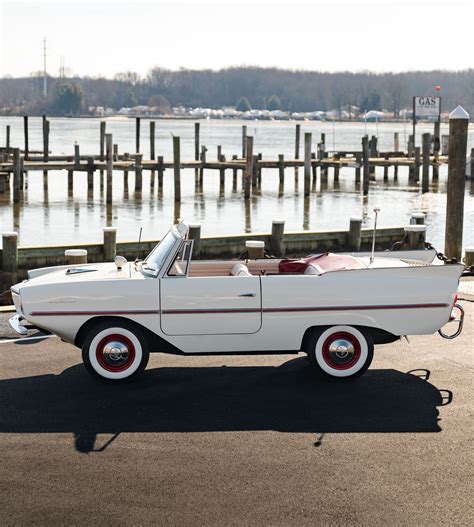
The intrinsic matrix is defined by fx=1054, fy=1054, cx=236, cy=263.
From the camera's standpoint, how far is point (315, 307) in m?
9.91

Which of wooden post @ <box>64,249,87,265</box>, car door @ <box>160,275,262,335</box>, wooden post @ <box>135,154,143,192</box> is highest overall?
car door @ <box>160,275,262,335</box>

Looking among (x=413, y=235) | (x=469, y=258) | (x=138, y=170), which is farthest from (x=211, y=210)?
(x=469, y=258)

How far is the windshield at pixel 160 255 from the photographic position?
1004 cm

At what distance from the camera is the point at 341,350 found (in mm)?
9984

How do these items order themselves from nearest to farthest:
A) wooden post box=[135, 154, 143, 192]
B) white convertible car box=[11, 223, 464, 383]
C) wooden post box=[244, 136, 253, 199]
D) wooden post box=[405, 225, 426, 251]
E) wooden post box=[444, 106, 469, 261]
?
white convertible car box=[11, 223, 464, 383]
wooden post box=[444, 106, 469, 261]
wooden post box=[405, 225, 426, 251]
wooden post box=[244, 136, 253, 199]
wooden post box=[135, 154, 143, 192]

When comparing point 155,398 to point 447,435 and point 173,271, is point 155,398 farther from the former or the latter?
point 447,435

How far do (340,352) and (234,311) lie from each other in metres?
1.09

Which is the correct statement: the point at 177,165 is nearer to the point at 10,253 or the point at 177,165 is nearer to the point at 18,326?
the point at 10,253

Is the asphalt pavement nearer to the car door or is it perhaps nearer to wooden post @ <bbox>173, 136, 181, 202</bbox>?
the car door

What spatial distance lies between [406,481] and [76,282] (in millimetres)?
3953

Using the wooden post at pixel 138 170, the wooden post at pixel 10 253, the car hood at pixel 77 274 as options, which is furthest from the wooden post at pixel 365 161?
the car hood at pixel 77 274

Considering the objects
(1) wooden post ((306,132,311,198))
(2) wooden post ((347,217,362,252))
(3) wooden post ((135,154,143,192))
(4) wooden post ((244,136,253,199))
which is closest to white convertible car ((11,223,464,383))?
(2) wooden post ((347,217,362,252))

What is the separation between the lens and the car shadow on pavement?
28.1 feet

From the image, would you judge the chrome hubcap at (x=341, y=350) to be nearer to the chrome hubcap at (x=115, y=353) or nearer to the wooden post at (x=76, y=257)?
the chrome hubcap at (x=115, y=353)
